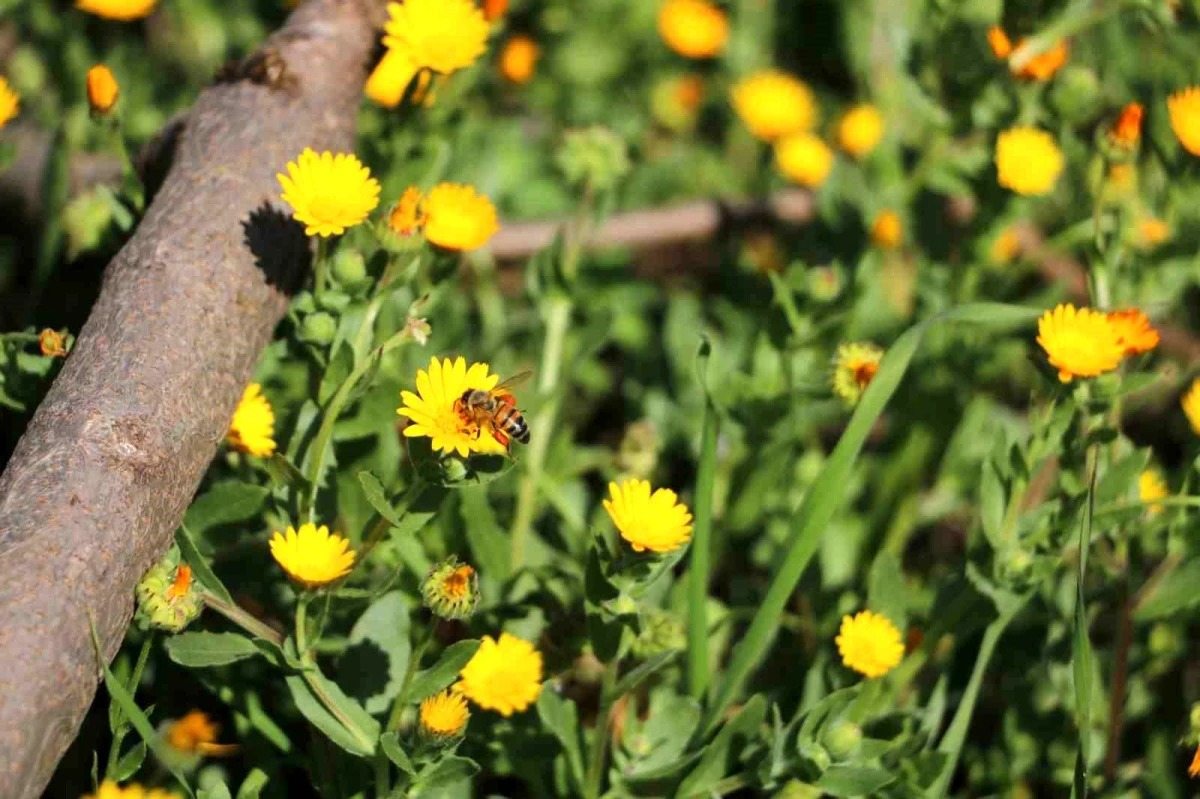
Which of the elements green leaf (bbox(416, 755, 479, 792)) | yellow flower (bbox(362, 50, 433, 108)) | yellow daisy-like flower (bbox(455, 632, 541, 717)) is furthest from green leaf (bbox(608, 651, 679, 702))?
yellow flower (bbox(362, 50, 433, 108))

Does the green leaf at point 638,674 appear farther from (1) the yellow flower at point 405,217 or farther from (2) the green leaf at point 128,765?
(1) the yellow flower at point 405,217

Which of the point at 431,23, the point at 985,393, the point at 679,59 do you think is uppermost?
the point at 431,23

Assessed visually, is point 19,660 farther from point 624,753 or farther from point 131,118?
point 131,118

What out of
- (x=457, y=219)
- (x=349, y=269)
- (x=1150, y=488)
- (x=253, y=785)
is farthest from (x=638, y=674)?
(x=1150, y=488)

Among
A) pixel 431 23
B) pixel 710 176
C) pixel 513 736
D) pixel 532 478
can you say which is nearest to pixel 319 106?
pixel 431 23

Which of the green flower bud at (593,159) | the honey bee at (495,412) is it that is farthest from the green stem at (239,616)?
the green flower bud at (593,159)

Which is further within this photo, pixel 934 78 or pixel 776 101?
pixel 776 101

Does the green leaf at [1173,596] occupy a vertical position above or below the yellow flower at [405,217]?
below
